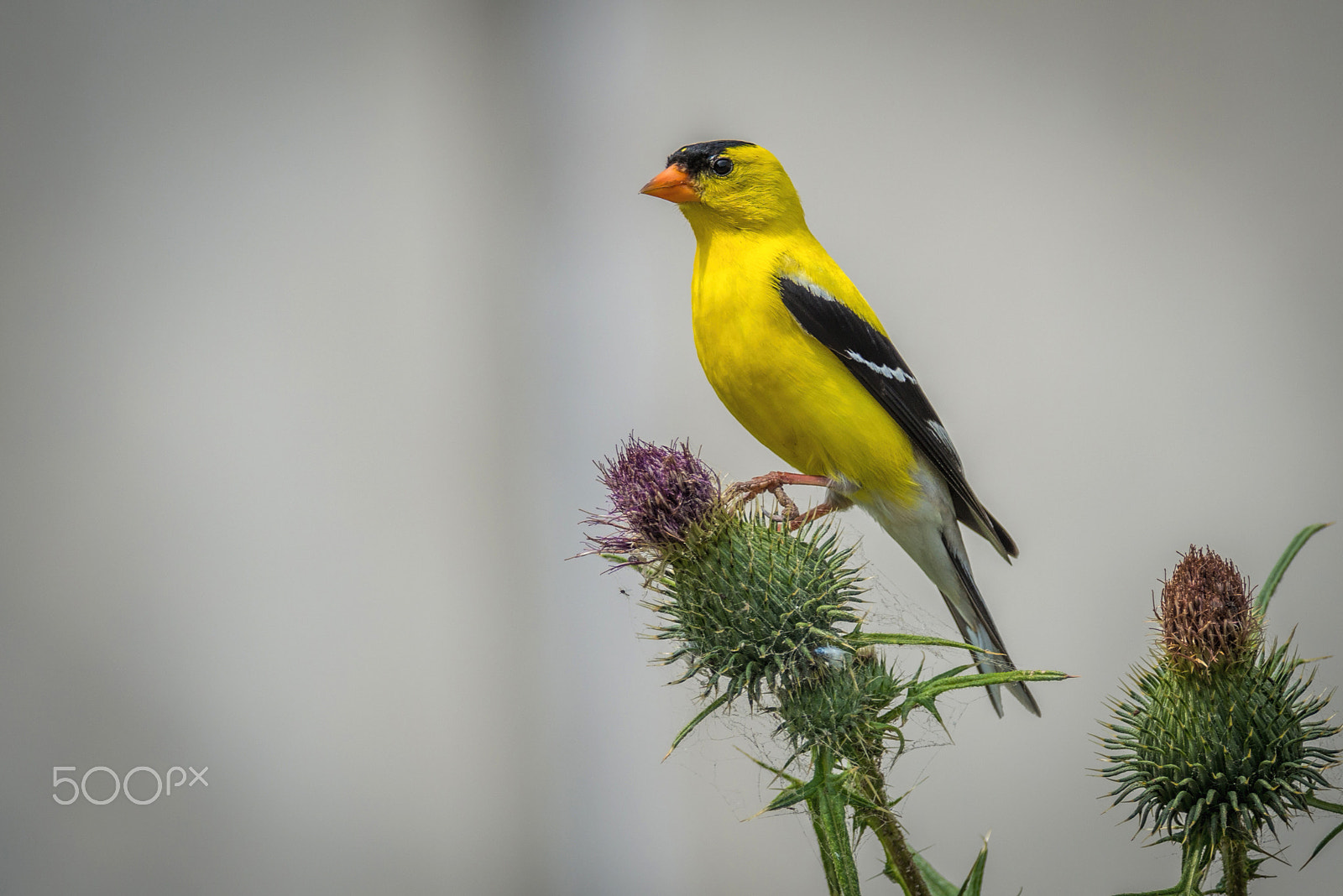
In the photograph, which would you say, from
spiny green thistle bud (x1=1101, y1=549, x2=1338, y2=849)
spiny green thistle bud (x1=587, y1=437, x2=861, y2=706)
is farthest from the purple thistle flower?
spiny green thistle bud (x1=1101, y1=549, x2=1338, y2=849)

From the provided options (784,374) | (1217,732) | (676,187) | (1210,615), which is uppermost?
(676,187)

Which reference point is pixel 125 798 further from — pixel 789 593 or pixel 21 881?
pixel 789 593

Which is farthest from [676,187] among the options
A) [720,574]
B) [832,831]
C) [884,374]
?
[832,831]

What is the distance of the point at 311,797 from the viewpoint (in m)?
2.10

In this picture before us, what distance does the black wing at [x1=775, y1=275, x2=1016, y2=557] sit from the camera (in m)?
1.04

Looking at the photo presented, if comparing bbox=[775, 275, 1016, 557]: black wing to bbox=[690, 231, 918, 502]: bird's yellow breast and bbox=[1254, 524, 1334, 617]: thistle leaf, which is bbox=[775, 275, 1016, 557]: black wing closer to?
bbox=[690, 231, 918, 502]: bird's yellow breast

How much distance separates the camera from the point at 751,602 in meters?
0.85

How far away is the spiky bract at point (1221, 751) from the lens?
0.81 m

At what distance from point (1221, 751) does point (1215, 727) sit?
0.02 m

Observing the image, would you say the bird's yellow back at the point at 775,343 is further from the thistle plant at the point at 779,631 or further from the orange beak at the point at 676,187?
the thistle plant at the point at 779,631

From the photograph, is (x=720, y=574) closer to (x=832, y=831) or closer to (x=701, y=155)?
(x=832, y=831)

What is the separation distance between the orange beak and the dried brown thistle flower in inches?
27.7

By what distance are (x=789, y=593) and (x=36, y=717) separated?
63.4 inches

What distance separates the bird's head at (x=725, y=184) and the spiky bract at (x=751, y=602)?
0.42 m
